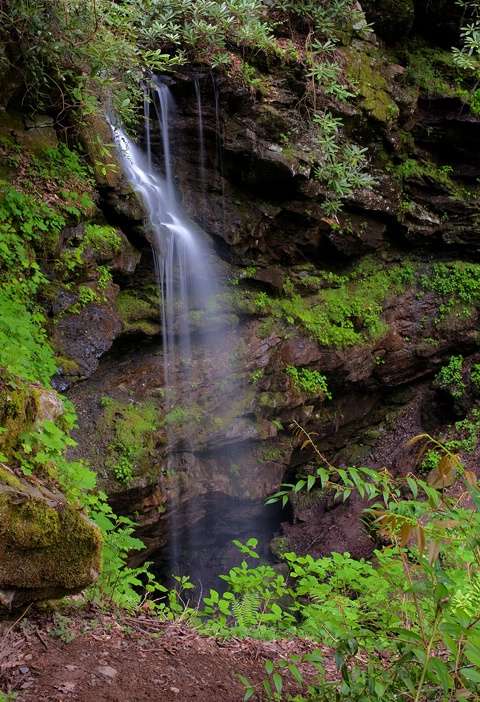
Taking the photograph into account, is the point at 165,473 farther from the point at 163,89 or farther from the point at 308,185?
the point at 163,89

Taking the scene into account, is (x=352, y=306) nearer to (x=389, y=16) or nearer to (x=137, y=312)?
(x=137, y=312)

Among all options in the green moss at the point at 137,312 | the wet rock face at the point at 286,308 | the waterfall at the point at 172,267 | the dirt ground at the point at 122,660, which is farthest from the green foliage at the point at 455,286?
the dirt ground at the point at 122,660

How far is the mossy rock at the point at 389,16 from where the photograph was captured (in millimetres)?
8789

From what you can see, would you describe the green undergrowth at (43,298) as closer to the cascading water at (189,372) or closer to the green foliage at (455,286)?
the cascading water at (189,372)

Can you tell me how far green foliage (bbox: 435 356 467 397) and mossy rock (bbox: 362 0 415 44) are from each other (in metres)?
6.36

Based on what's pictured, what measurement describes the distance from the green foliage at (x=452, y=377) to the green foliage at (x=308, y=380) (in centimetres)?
284

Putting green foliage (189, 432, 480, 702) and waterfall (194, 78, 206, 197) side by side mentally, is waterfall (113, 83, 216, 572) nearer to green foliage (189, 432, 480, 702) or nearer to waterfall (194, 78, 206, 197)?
waterfall (194, 78, 206, 197)

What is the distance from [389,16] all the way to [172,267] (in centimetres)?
629

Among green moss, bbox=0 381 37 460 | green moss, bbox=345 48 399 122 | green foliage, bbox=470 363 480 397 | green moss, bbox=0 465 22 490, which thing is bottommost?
green foliage, bbox=470 363 480 397

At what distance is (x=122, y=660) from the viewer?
2.51 metres

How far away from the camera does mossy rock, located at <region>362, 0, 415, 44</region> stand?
8.79 m

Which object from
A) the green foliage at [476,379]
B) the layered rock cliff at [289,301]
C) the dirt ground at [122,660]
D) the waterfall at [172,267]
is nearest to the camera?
the dirt ground at [122,660]

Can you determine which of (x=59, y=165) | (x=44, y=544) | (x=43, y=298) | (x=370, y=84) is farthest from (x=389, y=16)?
(x=44, y=544)

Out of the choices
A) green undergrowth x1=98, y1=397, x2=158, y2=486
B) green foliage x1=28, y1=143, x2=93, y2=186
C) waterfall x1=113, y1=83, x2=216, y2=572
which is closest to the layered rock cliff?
→ green undergrowth x1=98, y1=397, x2=158, y2=486
